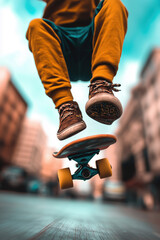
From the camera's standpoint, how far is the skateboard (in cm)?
86

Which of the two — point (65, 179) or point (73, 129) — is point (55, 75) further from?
point (65, 179)

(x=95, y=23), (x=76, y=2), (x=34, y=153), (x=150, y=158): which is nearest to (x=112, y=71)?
(x=95, y=23)

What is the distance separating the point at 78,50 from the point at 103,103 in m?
0.53

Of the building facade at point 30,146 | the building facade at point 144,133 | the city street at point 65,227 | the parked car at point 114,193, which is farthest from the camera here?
the building facade at point 30,146

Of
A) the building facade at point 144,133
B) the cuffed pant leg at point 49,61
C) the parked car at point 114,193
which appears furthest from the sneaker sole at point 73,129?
the building facade at point 144,133

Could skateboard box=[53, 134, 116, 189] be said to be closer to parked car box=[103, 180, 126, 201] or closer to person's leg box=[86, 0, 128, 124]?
person's leg box=[86, 0, 128, 124]

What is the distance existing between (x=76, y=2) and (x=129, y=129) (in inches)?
1234

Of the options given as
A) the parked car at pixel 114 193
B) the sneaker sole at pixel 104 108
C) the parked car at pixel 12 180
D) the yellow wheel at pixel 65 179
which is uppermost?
the sneaker sole at pixel 104 108

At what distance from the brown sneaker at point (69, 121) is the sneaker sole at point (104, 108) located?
0.07 meters

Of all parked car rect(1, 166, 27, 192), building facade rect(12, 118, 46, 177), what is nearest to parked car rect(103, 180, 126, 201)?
parked car rect(1, 166, 27, 192)

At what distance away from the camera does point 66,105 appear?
911 millimetres

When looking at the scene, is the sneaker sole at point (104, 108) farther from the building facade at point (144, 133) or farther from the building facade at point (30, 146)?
the building facade at point (30, 146)

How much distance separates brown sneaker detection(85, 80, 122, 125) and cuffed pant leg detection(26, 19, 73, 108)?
0.14 meters

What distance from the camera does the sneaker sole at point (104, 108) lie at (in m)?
0.79
